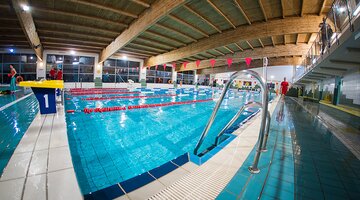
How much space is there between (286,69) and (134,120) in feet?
108

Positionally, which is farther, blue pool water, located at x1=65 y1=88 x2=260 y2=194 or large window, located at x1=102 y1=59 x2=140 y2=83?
large window, located at x1=102 y1=59 x2=140 y2=83

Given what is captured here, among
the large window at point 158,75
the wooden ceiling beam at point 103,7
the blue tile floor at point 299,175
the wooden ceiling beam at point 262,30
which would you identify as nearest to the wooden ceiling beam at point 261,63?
the large window at point 158,75

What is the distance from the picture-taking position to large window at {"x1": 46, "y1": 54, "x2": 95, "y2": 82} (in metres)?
16.4

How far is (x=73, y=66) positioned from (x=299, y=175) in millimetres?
20409

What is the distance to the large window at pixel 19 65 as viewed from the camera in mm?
15102

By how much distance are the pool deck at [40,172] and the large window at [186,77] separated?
26.6 meters

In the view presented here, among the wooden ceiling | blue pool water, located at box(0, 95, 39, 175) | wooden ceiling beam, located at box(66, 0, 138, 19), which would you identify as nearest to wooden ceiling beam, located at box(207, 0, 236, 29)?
the wooden ceiling

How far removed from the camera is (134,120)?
5246 mm

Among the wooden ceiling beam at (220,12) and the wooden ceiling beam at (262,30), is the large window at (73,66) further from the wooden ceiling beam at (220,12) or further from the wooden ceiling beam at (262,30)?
the wooden ceiling beam at (220,12)

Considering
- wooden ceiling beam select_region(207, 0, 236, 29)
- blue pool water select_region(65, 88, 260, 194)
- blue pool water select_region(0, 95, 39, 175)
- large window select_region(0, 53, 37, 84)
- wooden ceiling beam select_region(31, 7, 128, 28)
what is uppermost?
wooden ceiling beam select_region(207, 0, 236, 29)

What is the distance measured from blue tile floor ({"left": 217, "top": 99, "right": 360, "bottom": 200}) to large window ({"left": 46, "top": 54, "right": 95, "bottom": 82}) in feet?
63.9

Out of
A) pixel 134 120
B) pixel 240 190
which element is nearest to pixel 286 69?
pixel 134 120

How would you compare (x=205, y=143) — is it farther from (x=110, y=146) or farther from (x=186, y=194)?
(x=186, y=194)

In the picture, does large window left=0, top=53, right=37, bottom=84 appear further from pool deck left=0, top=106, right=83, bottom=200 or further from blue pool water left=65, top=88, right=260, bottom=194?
pool deck left=0, top=106, right=83, bottom=200
